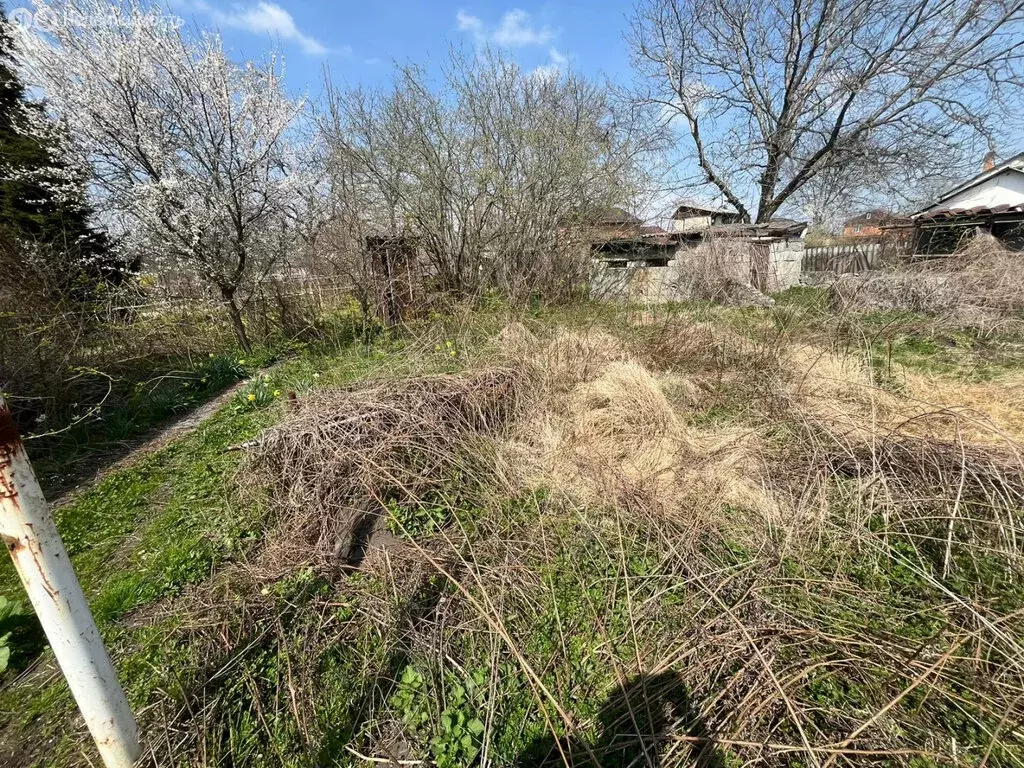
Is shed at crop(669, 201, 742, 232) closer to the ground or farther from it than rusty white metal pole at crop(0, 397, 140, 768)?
farther from it

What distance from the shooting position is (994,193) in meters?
15.0

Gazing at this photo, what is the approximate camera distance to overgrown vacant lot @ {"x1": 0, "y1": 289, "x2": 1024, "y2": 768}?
5.06 ft

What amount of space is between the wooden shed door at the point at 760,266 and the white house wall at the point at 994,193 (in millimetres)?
9363

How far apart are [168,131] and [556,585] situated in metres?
8.58

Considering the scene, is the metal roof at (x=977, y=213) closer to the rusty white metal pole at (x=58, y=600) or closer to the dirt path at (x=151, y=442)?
the rusty white metal pole at (x=58, y=600)

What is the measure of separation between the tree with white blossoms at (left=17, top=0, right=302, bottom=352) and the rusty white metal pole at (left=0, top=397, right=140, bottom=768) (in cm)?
686

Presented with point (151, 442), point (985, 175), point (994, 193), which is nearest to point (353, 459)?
point (151, 442)

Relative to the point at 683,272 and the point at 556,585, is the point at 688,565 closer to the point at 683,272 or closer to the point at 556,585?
the point at 556,585

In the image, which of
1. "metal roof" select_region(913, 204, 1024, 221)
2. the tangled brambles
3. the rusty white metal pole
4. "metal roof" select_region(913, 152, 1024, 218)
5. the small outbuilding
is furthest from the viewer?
"metal roof" select_region(913, 152, 1024, 218)

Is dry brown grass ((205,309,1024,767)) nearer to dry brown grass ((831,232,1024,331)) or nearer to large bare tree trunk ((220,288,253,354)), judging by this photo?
dry brown grass ((831,232,1024,331))

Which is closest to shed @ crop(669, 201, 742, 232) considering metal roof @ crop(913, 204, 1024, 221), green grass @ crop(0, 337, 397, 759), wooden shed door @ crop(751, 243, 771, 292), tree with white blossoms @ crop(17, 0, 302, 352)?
wooden shed door @ crop(751, 243, 771, 292)

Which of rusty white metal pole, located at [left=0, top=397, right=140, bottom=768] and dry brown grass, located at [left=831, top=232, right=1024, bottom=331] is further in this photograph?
dry brown grass, located at [left=831, top=232, right=1024, bottom=331]

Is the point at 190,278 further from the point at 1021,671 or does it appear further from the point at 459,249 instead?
the point at 1021,671

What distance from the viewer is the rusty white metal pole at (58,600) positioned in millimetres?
1011
